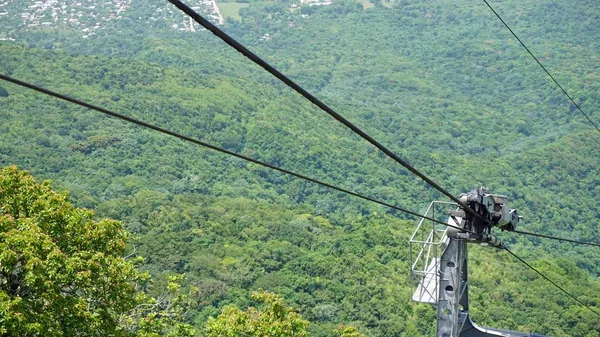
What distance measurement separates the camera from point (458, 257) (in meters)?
14.4

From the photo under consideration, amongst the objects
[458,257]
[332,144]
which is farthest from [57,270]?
[332,144]

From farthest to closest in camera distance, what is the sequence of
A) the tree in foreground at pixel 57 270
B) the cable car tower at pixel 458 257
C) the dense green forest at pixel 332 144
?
the dense green forest at pixel 332 144 → the tree in foreground at pixel 57 270 → the cable car tower at pixel 458 257

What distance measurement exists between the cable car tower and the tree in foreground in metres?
4.17

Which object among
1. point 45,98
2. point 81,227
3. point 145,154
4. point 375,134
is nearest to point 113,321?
point 81,227

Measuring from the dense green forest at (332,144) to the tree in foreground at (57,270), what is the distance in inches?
1153

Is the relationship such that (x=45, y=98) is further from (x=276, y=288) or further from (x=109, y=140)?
(x=276, y=288)

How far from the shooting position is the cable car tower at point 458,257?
1385cm

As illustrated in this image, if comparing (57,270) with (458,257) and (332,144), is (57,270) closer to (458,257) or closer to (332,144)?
(458,257)

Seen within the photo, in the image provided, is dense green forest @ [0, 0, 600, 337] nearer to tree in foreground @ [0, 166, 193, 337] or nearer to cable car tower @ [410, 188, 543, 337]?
tree in foreground @ [0, 166, 193, 337]

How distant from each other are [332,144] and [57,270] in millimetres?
89341

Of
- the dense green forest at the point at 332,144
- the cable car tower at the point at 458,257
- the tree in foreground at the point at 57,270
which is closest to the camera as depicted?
the cable car tower at the point at 458,257

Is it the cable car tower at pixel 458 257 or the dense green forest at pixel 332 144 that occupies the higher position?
the cable car tower at pixel 458 257

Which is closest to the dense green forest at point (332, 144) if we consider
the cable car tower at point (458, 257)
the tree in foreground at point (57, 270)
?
the tree in foreground at point (57, 270)

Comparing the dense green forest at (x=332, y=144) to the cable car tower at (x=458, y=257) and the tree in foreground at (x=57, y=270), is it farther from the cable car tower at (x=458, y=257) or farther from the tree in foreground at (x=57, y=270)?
the cable car tower at (x=458, y=257)
